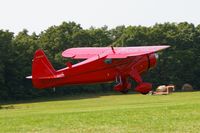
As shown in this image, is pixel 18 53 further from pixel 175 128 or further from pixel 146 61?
pixel 175 128

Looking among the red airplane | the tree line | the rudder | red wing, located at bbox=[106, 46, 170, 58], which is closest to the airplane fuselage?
the red airplane

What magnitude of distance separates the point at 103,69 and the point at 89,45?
181 ft

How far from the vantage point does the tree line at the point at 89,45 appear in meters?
76.9

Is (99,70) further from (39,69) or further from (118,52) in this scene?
(39,69)

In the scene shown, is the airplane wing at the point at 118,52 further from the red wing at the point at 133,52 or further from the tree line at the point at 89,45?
the tree line at the point at 89,45

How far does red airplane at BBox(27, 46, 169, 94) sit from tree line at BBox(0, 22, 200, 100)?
40.9 metres

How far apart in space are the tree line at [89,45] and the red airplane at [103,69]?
134 feet

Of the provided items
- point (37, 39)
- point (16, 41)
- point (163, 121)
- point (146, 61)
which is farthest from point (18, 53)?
point (163, 121)

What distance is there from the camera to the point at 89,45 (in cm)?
8912

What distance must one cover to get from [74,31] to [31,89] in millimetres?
18467

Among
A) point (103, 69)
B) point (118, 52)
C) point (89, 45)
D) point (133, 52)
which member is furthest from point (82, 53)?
point (89, 45)

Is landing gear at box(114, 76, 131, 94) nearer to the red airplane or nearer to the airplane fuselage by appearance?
the red airplane

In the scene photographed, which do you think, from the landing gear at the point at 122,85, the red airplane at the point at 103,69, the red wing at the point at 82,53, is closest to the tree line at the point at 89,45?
the red wing at the point at 82,53

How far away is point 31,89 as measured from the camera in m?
76.0
